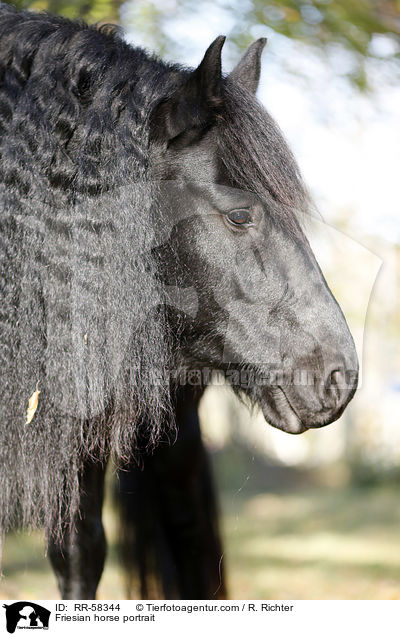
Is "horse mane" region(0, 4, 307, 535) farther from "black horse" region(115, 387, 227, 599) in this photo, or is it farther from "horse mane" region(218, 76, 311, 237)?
"black horse" region(115, 387, 227, 599)

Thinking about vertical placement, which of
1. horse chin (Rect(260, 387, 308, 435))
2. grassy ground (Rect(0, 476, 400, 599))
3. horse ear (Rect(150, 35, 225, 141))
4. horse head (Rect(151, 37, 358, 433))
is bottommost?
grassy ground (Rect(0, 476, 400, 599))

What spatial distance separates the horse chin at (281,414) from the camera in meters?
1.71

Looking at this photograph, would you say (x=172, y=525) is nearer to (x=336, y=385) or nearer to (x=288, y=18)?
(x=336, y=385)

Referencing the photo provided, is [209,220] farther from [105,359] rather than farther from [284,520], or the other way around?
[284,520]

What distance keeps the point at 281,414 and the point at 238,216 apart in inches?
24.8

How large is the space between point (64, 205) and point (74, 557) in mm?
1466

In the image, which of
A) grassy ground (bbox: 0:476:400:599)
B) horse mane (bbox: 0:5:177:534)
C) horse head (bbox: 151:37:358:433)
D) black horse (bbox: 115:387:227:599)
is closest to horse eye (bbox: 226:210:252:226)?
horse head (bbox: 151:37:358:433)

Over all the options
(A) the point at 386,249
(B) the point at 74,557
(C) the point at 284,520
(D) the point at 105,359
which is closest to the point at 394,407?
(C) the point at 284,520

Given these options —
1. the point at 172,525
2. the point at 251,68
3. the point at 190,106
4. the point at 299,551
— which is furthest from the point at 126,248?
the point at 299,551

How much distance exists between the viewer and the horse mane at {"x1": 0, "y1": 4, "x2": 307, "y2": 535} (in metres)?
1.61

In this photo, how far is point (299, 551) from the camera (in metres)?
5.47

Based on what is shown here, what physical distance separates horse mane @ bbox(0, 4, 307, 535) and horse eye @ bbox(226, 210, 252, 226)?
0.27 feet

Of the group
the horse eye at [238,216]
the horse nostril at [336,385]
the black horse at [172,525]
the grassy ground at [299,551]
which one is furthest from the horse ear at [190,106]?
the grassy ground at [299,551]

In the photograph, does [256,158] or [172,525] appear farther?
[172,525]
